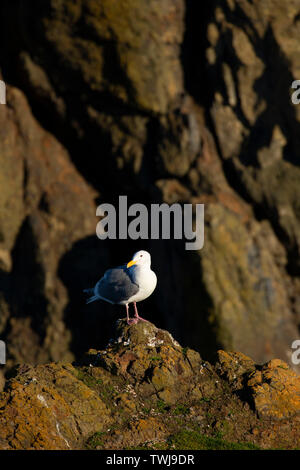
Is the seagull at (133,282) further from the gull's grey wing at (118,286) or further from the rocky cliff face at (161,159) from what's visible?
the rocky cliff face at (161,159)

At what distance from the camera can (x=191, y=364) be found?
8.32m

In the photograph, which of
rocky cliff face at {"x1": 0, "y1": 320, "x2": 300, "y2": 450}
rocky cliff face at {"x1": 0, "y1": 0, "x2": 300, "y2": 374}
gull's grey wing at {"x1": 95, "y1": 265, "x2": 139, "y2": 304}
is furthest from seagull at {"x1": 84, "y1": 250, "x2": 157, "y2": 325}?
rocky cliff face at {"x1": 0, "y1": 0, "x2": 300, "y2": 374}

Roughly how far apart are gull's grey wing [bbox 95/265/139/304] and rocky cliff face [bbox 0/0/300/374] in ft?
24.8

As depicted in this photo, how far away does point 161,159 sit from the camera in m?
18.7

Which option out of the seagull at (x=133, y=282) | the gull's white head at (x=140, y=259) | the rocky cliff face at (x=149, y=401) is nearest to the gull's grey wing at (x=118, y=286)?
the seagull at (x=133, y=282)

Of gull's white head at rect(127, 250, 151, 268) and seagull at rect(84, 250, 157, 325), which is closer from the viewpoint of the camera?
seagull at rect(84, 250, 157, 325)

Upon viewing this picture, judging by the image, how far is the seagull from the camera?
9.33 meters

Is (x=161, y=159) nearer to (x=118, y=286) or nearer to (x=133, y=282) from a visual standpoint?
(x=118, y=286)

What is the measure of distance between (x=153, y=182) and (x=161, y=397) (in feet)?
38.5

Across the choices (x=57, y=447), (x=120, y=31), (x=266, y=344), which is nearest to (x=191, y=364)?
(x=57, y=447)

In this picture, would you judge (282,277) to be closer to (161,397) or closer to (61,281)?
(61,281)

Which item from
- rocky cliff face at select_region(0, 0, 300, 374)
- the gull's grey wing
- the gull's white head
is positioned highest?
rocky cliff face at select_region(0, 0, 300, 374)

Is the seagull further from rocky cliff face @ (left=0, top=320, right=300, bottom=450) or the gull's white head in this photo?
rocky cliff face @ (left=0, top=320, right=300, bottom=450)

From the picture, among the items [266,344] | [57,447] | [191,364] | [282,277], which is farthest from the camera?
[282,277]
